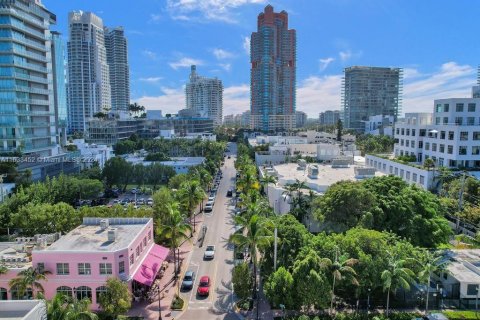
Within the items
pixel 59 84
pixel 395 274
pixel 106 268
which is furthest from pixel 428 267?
pixel 59 84

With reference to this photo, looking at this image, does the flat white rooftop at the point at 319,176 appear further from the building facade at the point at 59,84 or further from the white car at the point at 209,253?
the building facade at the point at 59,84

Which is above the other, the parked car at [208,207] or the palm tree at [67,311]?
the palm tree at [67,311]

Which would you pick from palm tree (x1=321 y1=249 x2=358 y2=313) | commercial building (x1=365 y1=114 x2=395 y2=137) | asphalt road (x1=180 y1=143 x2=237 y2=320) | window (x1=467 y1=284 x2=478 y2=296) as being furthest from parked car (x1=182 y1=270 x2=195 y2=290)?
commercial building (x1=365 y1=114 x2=395 y2=137)

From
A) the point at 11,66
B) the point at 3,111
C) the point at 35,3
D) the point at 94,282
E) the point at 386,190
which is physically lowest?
the point at 94,282

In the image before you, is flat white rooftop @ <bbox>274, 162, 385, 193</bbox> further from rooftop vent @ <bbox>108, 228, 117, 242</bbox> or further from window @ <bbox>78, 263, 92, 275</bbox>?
window @ <bbox>78, 263, 92, 275</bbox>

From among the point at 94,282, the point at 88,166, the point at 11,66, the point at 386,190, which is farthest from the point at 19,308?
the point at 88,166

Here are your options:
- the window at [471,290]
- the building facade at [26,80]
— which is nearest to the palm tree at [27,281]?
the window at [471,290]

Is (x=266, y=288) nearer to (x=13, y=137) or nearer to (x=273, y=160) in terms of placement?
(x=273, y=160)

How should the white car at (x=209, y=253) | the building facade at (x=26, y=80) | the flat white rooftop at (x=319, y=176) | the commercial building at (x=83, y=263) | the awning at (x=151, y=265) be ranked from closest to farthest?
the commercial building at (x=83, y=263) → the awning at (x=151, y=265) → the white car at (x=209, y=253) → the flat white rooftop at (x=319, y=176) → the building facade at (x=26, y=80)
